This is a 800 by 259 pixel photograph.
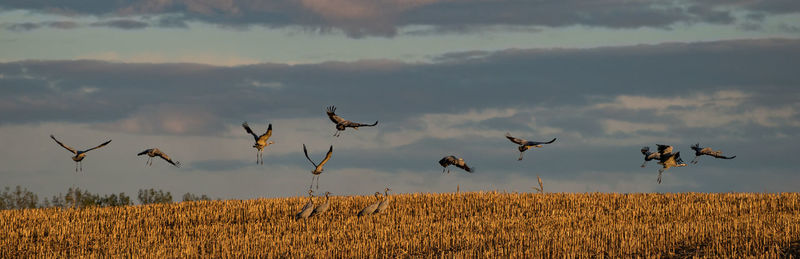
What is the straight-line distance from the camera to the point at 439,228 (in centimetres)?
2786

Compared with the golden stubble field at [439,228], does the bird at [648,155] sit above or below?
above

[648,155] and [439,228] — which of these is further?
[648,155]

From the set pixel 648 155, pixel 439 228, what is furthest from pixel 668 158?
pixel 439 228

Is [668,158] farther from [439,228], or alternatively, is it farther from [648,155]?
[439,228]

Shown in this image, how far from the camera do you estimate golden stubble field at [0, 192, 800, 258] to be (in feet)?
76.0

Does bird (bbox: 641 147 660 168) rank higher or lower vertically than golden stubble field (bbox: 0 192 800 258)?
higher

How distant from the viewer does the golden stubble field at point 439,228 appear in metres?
23.2

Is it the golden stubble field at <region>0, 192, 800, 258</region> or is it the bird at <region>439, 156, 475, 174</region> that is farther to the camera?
the bird at <region>439, 156, 475, 174</region>

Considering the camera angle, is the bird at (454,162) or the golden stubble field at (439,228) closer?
the golden stubble field at (439,228)

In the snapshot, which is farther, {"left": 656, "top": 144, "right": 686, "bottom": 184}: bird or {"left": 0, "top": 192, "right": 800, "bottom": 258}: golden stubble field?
{"left": 656, "top": 144, "right": 686, "bottom": 184}: bird

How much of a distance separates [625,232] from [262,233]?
34.5ft

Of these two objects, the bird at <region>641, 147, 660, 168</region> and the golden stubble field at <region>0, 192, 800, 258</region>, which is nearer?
the golden stubble field at <region>0, 192, 800, 258</region>

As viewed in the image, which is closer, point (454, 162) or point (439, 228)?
point (439, 228)

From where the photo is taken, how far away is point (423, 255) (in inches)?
922
